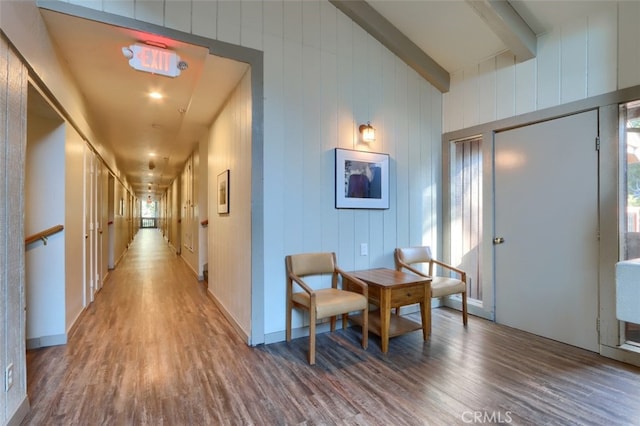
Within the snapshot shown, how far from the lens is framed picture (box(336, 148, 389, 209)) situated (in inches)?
130

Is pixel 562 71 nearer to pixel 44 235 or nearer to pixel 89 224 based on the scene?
pixel 44 235

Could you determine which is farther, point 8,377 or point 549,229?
point 549,229

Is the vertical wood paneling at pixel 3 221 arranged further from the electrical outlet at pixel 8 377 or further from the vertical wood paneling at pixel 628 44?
the vertical wood paneling at pixel 628 44

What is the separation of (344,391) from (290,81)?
272cm

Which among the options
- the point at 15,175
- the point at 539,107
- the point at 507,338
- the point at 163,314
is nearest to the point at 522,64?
the point at 539,107

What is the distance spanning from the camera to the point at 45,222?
2797 mm

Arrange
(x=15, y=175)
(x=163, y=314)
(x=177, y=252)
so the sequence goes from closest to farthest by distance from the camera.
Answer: (x=15, y=175) < (x=163, y=314) < (x=177, y=252)

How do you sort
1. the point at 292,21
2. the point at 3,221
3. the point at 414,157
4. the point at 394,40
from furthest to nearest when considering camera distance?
1. the point at 414,157
2. the point at 394,40
3. the point at 292,21
4. the point at 3,221

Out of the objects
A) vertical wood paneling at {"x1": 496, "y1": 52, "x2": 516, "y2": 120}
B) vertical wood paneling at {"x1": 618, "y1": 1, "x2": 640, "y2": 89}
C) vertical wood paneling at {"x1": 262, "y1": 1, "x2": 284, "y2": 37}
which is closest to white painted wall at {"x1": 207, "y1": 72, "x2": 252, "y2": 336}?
vertical wood paneling at {"x1": 262, "y1": 1, "x2": 284, "y2": 37}

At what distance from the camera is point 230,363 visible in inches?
98.3

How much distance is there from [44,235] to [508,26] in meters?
4.59

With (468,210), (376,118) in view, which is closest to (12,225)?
(376,118)

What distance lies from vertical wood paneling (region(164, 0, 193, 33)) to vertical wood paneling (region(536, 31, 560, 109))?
11.0 feet

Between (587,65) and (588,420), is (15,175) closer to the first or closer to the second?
(588,420)
